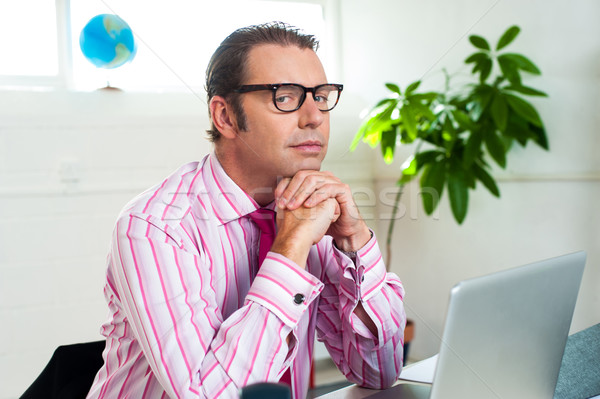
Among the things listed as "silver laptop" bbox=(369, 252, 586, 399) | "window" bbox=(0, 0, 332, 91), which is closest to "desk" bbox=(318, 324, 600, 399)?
"silver laptop" bbox=(369, 252, 586, 399)

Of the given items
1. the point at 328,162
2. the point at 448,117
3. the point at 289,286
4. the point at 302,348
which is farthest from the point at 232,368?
the point at 328,162

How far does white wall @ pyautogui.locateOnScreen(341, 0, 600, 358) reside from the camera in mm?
1675

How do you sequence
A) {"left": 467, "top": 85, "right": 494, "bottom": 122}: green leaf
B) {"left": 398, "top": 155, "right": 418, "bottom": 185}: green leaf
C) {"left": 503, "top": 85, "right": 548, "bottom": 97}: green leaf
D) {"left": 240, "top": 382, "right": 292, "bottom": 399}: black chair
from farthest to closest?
1. {"left": 398, "top": 155, "right": 418, "bottom": 185}: green leaf
2. {"left": 467, "top": 85, "right": 494, "bottom": 122}: green leaf
3. {"left": 503, "top": 85, "right": 548, "bottom": 97}: green leaf
4. {"left": 240, "top": 382, "right": 292, "bottom": 399}: black chair

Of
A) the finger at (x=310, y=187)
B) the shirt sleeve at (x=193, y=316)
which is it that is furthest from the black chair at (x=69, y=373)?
the finger at (x=310, y=187)

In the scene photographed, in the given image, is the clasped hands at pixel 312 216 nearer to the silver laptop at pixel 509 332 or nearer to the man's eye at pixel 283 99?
the man's eye at pixel 283 99

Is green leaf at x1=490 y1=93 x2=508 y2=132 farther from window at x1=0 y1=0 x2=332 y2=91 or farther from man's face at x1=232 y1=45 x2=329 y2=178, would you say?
window at x1=0 y1=0 x2=332 y2=91

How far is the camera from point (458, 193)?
185 cm

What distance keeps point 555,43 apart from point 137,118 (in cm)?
145

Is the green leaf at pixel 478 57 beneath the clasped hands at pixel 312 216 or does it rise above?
above

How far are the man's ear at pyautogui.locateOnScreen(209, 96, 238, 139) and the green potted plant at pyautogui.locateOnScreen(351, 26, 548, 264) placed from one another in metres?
0.97

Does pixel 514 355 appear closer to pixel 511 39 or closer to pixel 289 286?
pixel 289 286

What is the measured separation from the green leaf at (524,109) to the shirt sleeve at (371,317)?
3.12 feet

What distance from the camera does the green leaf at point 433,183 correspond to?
186cm

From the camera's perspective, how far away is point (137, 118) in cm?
195
